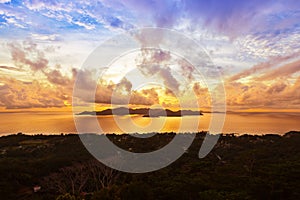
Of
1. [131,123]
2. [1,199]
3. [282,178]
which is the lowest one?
[1,199]

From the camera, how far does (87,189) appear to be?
70.7 ft

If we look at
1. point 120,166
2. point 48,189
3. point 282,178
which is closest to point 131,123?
point 120,166

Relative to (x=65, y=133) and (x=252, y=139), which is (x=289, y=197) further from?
(x=65, y=133)

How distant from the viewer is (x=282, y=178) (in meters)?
19.5

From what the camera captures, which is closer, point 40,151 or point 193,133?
point 40,151

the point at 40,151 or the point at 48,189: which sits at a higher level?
the point at 40,151

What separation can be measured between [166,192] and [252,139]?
133ft

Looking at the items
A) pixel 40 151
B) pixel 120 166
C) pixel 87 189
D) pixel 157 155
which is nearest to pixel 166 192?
pixel 87 189

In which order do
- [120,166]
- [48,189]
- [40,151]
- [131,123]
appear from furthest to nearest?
[40,151] < [131,123] < [120,166] < [48,189]

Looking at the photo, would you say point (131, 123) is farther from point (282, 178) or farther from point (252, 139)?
point (252, 139)

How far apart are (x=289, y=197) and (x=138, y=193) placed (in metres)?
9.03

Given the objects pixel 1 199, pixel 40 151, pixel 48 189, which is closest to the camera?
pixel 1 199

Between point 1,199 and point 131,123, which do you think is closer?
point 1,199

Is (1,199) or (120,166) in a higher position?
(120,166)
